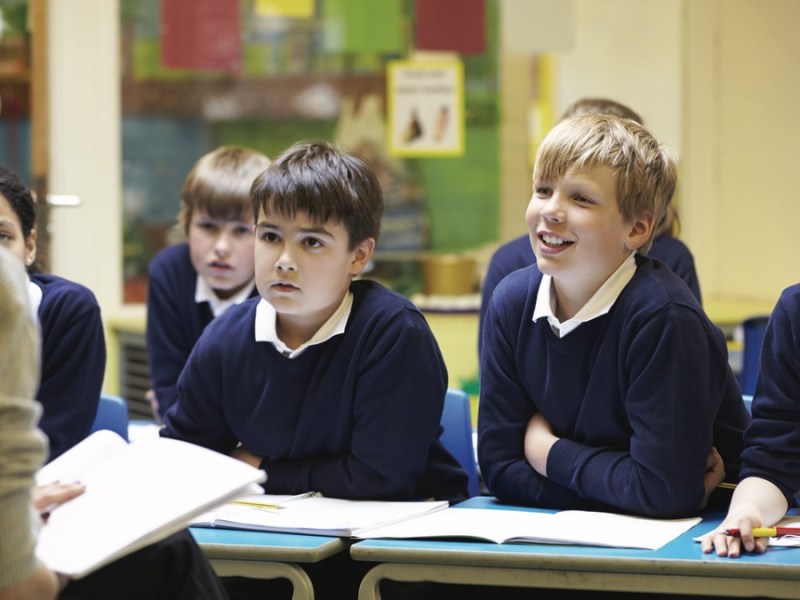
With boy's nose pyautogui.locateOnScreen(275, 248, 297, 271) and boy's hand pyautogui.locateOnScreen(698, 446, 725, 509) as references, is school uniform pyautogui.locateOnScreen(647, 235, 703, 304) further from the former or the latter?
boy's nose pyautogui.locateOnScreen(275, 248, 297, 271)

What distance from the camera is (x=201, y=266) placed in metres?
2.98

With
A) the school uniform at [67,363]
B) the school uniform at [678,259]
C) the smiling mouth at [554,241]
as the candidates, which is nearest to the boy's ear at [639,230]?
the smiling mouth at [554,241]

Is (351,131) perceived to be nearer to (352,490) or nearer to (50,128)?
(50,128)

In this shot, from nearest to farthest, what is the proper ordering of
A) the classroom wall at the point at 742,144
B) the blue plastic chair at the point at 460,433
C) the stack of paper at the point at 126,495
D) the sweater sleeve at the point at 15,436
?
the sweater sleeve at the point at 15,436 → the stack of paper at the point at 126,495 → the blue plastic chair at the point at 460,433 → the classroom wall at the point at 742,144

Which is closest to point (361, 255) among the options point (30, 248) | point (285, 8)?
point (30, 248)

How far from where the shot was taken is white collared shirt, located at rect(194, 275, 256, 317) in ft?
9.69

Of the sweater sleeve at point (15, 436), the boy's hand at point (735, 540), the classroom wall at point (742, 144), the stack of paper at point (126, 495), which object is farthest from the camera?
the classroom wall at point (742, 144)

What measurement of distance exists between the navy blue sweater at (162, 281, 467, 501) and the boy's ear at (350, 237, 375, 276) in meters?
0.05

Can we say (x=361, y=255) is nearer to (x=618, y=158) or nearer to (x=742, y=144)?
(x=618, y=158)

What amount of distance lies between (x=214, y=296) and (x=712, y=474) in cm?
147

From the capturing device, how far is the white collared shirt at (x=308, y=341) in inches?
84.0

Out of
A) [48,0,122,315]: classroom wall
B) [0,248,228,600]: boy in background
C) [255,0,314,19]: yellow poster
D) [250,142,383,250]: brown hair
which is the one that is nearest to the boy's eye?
[250,142,383,250]: brown hair

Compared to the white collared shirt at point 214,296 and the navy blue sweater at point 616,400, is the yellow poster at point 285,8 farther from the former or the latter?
the navy blue sweater at point 616,400

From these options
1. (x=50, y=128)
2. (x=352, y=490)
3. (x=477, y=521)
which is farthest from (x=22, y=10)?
(x=477, y=521)
